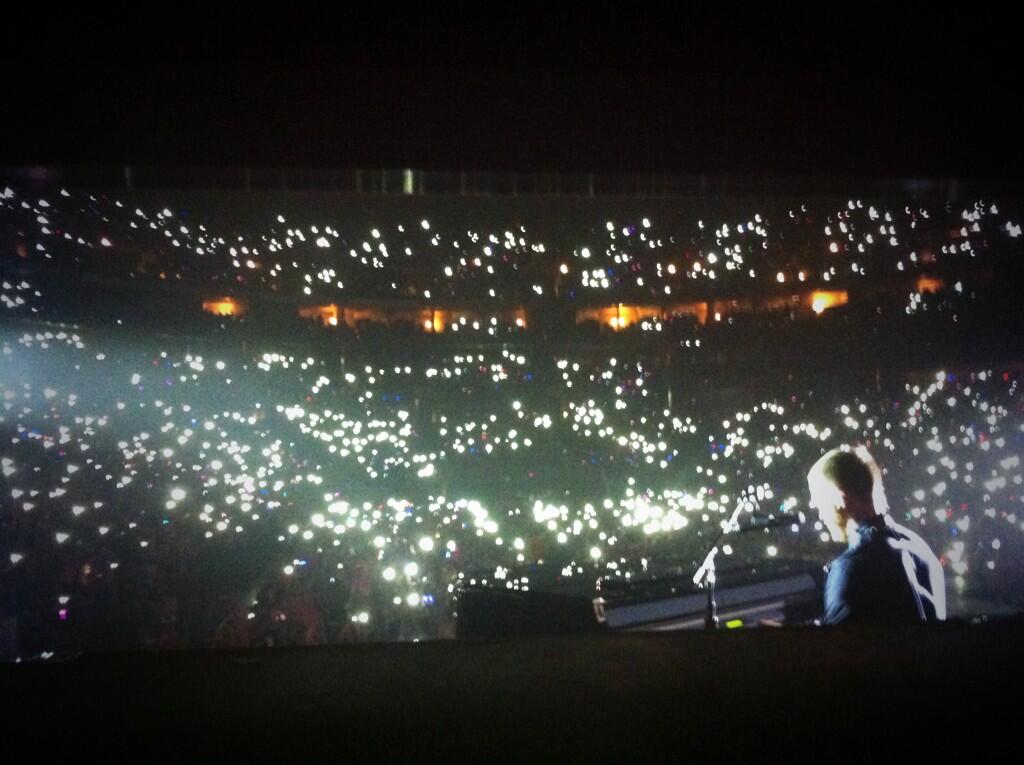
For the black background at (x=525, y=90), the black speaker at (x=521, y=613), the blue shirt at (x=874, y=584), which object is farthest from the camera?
the black speaker at (x=521, y=613)

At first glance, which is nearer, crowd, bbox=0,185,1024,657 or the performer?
the performer

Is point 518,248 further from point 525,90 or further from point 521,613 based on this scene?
point 525,90

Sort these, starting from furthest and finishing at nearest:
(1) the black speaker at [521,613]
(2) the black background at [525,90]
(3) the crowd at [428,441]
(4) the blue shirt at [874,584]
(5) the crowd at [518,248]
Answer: (5) the crowd at [518,248] → (3) the crowd at [428,441] → (1) the black speaker at [521,613] → (4) the blue shirt at [874,584] → (2) the black background at [525,90]

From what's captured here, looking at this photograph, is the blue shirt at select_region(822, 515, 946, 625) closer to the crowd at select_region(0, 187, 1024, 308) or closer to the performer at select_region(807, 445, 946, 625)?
the performer at select_region(807, 445, 946, 625)

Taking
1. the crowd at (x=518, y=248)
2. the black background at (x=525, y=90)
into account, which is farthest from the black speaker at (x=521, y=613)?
the crowd at (x=518, y=248)

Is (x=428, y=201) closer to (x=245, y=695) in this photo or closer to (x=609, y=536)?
(x=609, y=536)

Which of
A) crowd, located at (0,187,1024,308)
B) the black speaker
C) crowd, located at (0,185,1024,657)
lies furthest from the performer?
crowd, located at (0,187,1024,308)

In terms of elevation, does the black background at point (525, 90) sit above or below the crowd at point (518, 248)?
below

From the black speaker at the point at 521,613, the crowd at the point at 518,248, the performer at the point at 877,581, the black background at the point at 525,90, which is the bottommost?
the black speaker at the point at 521,613

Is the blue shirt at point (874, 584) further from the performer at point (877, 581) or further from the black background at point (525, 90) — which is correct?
the black background at point (525, 90)
